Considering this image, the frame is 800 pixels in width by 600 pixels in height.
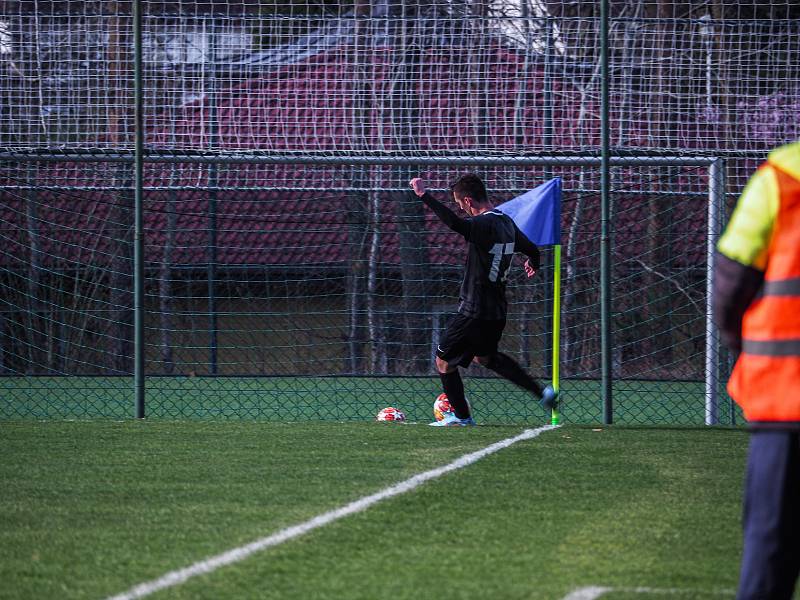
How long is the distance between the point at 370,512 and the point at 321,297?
29.5 feet

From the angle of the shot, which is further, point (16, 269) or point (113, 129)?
point (16, 269)

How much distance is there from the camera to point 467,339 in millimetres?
9852

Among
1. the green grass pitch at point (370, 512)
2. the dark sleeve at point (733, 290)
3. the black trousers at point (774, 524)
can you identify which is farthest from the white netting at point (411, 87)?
the black trousers at point (774, 524)

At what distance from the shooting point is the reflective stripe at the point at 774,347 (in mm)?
3424

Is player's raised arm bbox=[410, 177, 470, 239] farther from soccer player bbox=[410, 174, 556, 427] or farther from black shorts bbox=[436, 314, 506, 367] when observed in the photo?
black shorts bbox=[436, 314, 506, 367]

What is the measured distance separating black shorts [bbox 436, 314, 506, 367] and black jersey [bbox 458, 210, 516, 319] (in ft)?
0.21

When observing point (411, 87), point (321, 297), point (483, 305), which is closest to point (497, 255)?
point (483, 305)

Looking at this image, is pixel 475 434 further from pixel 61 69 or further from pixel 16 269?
pixel 16 269

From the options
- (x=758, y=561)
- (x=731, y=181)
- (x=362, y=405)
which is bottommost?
→ (x=362, y=405)

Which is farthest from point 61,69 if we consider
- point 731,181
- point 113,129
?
point 731,181

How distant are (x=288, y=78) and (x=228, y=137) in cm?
103

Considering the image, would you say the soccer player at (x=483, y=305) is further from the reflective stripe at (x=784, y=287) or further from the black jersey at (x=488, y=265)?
the reflective stripe at (x=784, y=287)

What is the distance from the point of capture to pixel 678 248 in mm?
15016

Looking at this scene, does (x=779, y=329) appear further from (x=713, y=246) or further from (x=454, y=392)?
(x=713, y=246)
